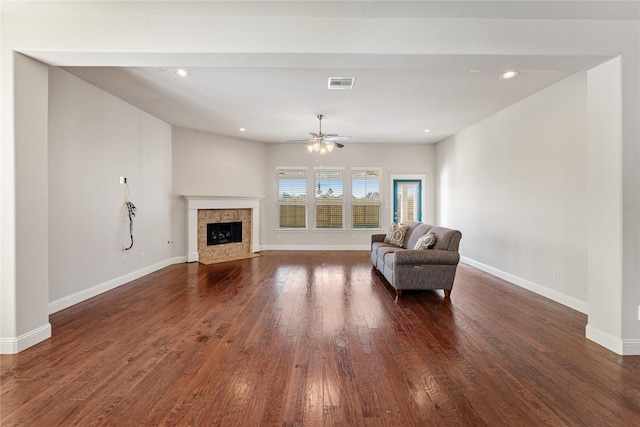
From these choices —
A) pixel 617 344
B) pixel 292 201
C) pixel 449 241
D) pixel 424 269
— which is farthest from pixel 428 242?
pixel 292 201

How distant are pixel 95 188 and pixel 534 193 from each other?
646cm

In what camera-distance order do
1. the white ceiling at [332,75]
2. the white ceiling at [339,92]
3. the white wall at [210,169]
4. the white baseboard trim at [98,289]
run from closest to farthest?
the white ceiling at [332,75], the white ceiling at [339,92], the white baseboard trim at [98,289], the white wall at [210,169]

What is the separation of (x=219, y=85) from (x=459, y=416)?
4314 millimetres

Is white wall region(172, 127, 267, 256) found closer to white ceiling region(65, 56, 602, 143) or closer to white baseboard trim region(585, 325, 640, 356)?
white ceiling region(65, 56, 602, 143)

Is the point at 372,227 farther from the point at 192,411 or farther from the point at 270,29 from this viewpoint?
the point at 192,411

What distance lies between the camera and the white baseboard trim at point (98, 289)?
3.32 metres

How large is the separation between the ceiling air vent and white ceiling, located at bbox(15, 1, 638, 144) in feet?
0.36

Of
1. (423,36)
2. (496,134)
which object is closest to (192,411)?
(423,36)

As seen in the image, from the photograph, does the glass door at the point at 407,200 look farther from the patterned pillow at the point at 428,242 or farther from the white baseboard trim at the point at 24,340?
the white baseboard trim at the point at 24,340

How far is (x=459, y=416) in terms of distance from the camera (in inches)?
65.8

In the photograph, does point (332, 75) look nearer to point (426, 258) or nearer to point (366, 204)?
point (426, 258)

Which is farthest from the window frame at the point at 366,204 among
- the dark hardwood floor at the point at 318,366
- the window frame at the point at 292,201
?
the dark hardwood floor at the point at 318,366

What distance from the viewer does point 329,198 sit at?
7.71 meters

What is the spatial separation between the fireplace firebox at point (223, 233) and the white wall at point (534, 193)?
5537 millimetres
